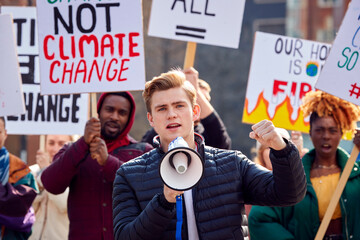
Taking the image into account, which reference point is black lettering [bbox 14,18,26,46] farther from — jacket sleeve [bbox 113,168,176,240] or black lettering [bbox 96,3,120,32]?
jacket sleeve [bbox 113,168,176,240]

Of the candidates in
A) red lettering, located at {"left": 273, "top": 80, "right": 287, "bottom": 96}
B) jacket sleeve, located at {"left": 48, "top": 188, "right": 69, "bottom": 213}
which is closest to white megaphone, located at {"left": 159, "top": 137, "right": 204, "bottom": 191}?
jacket sleeve, located at {"left": 48, "top": 188, "right": 69, "bottom": 213}

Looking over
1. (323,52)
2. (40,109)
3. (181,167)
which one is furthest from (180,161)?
(323,52)

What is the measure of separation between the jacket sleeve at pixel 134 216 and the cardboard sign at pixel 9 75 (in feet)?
6.42

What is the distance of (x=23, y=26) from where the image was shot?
637 centimetres

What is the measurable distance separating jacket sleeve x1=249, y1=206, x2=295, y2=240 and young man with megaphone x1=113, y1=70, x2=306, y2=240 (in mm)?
1213

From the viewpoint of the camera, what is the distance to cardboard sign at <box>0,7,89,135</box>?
606 cm

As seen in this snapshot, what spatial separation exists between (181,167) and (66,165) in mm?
1739

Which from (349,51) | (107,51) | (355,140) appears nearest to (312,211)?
(355,140)

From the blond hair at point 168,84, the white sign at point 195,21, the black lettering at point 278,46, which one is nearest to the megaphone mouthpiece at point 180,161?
the blond hair at point 168,84

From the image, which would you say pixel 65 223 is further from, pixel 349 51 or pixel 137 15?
pixel 349 51

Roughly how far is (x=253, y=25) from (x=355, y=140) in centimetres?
2701

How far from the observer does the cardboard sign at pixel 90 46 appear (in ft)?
15.7

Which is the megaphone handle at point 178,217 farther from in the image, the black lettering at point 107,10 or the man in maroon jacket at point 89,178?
the black lettering at point 107,10

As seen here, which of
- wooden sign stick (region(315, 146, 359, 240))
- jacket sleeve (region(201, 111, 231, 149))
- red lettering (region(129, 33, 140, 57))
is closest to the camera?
wooden sign stick (region(315, 146, 359, 240))
